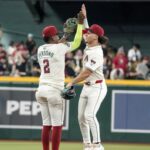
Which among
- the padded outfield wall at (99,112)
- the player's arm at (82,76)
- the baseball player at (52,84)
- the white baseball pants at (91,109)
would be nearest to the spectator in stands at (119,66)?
the padded outfield wall at (99,112)

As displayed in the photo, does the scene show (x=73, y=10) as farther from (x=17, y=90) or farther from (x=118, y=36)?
(x=17, y=90)

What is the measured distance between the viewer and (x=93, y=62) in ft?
39.1

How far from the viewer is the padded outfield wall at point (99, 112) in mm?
15906

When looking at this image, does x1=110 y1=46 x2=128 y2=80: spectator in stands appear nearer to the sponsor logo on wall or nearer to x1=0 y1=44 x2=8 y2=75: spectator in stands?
x1=0 y1=44 x2=8 y2=75: spectator in stands

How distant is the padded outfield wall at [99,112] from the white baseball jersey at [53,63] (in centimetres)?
453

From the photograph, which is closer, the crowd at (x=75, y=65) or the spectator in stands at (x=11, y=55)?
the crowd at (x=75, y=65)

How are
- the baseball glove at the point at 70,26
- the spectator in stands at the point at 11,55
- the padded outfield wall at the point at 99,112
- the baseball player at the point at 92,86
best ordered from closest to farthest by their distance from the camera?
the baseball glove at the point at 70,26 < the baseball player at the point at 92,86 < the padded outfield wall at the point at 99,112 < the spectator in stands at the point at 11,55

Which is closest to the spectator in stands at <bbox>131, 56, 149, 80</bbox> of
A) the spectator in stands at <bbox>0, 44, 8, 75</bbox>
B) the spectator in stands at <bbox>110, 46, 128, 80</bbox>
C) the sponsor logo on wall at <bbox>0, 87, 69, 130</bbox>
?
the spectator in stands at <bbox>110, 46, 128, 80</bbox>

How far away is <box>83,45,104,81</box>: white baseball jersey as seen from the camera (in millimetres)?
11883

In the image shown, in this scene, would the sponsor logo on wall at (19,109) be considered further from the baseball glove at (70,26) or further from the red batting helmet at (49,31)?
the red batting helmet at (49,31)

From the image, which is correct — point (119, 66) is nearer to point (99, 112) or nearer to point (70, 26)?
point (99, 112)

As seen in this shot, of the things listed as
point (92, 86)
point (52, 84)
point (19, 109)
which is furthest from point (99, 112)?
point (52, 84)

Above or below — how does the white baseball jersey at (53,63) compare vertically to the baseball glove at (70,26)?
below

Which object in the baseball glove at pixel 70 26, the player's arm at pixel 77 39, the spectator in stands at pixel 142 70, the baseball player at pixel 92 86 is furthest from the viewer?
the spectator in stands at pixel 142 70
